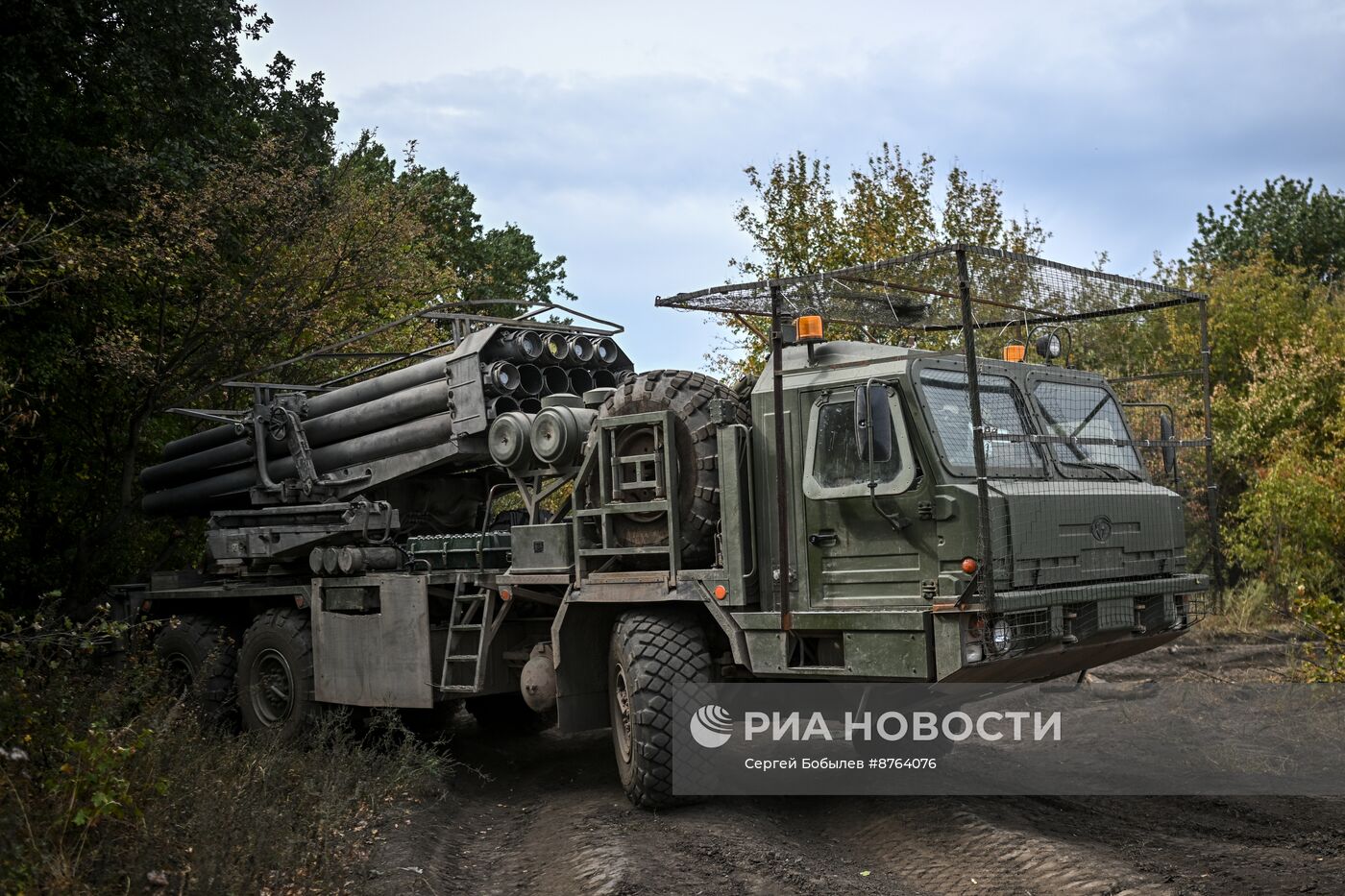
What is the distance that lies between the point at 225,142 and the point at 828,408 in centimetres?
1075

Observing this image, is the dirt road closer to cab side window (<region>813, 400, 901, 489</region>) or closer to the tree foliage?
cab side window (<region>813, 400, 901, 489</region>)

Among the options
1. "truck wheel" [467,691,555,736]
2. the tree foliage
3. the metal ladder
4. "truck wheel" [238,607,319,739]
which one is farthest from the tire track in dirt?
the tree foliage

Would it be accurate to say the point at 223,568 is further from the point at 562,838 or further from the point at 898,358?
the point at 898,358

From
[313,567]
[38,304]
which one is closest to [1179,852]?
[313,567]

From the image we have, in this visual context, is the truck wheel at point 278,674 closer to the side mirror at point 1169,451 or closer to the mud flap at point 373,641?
the mud flap at point 373,641

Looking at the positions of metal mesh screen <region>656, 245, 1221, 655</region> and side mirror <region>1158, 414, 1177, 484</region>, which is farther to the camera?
side mirror <region>1158, 414, 1177, 484</region>

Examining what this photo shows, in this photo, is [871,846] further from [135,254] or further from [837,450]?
[135,254]

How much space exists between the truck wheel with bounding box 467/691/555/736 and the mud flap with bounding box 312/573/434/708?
1955 millimetres

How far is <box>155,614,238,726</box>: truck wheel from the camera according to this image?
39.2ft

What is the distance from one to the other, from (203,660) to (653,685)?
5.93 meters

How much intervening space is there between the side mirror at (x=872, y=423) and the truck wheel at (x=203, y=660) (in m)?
6.93

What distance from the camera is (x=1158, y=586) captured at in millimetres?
7992

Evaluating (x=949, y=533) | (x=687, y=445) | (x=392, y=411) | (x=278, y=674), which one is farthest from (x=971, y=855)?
(x=278, y=674)

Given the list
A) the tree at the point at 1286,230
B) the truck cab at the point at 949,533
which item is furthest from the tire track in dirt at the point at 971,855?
the tree at the point at 1286,230
